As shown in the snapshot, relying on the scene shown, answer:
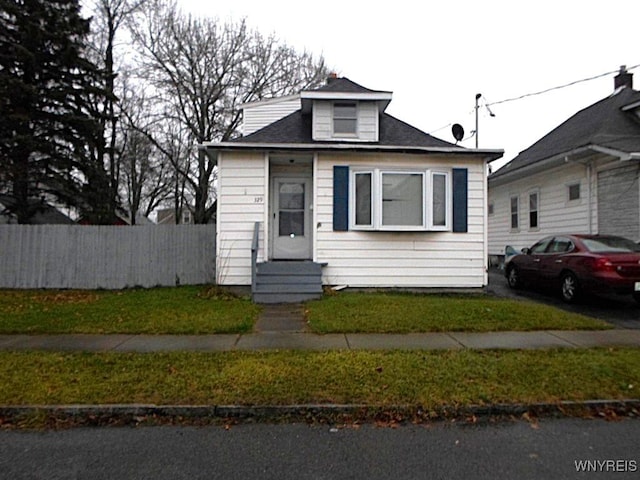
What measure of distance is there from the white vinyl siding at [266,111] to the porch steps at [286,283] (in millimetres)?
6559

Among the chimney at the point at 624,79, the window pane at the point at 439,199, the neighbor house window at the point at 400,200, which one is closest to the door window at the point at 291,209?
the neighbor house window at the point at 400,200

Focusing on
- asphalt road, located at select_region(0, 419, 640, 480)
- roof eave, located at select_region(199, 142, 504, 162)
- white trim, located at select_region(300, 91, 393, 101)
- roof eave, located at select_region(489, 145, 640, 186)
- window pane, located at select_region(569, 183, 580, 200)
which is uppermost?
white trim, located at select_region(300, 91, 393, 101)

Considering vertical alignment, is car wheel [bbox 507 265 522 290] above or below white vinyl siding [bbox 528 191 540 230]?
below

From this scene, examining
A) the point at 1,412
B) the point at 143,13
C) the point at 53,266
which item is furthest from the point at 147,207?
the point at 1,412

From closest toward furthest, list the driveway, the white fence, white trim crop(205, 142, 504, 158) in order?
the driveway
white trim crop(205, 142, 504, 158)
the white fence

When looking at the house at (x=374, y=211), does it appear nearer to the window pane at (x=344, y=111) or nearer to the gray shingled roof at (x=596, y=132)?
the window pane at (x=344, y=111)

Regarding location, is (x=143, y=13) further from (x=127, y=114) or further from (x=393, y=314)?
(x=393, y=314)

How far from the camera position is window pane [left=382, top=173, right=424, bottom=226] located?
9641 mm

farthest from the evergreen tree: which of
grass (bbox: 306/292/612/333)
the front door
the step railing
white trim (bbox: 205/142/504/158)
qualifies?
grass (bbox: 306/292/612/333)

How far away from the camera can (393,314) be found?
23.7 feet

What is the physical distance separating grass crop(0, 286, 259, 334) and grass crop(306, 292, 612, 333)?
1.50m

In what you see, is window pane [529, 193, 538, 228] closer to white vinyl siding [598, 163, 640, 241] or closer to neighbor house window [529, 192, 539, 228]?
neighbor house window [529, 192, 539, 228]

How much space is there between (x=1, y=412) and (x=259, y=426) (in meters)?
2.41

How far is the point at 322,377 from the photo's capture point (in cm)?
434
